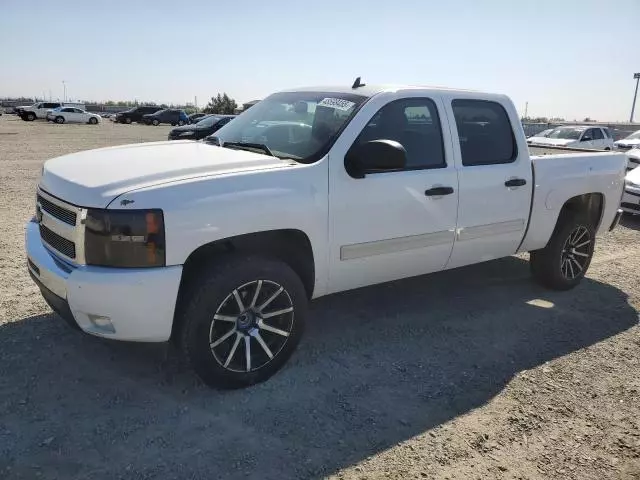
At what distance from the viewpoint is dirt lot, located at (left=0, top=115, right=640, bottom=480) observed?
2895 mm

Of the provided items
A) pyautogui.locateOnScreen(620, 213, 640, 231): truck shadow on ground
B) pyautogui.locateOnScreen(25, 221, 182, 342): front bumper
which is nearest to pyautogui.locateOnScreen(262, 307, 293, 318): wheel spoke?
pyautogui.locateOnScreen(25, 221, 182, 342): front bumper

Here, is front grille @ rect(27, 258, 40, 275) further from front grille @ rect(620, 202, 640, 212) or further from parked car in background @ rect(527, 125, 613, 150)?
parked car in background @ rect(527, 125, 613, 150)

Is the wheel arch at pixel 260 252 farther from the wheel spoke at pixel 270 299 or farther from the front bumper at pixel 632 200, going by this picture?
the front bumper at pixel 632 200

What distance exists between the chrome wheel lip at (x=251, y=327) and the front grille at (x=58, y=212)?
3.35ft

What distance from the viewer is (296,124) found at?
4250 millimetres

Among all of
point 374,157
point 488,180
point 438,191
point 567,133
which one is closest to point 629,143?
point 567,133

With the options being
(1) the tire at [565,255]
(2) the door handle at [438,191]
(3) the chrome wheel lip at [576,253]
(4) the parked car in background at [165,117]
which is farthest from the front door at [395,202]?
(4) the parked car in background at [165,117]

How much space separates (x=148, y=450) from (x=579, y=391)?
9.31 feet

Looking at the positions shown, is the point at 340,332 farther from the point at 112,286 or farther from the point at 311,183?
the point at 112,286

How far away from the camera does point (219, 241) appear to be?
3.32 metres

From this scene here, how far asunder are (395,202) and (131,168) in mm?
1849

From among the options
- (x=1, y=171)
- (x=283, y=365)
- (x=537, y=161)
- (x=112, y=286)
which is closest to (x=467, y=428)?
(x=283, y=365)

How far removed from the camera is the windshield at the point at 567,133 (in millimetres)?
20169

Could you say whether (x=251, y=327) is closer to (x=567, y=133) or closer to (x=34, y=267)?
(x=34, y=267)
